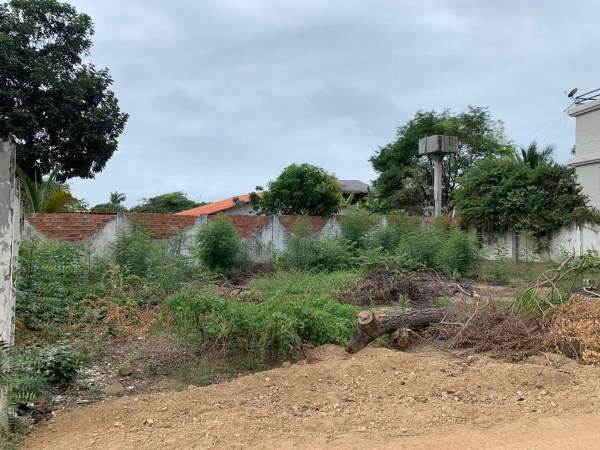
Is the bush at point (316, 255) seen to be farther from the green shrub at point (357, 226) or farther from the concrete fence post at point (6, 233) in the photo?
the concrete fence post at point (6, 233)

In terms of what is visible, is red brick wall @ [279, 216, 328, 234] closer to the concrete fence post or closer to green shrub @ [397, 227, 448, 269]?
green shrub @ [397, 227, 448, 269]

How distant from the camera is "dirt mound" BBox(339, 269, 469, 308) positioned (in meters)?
9.52

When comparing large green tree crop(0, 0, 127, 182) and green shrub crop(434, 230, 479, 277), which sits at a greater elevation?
large green tree crop(0, 0, 127, 182)

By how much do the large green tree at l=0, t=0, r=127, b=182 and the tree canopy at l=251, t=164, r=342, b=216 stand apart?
6.54m

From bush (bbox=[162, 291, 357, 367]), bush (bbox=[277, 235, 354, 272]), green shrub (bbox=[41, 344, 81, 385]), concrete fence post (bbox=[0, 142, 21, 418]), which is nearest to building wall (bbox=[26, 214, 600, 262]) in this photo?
bush (bbox=[277, 235, 354, 272])

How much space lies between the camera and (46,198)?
16.1 metres

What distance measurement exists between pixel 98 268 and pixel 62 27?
12356mm

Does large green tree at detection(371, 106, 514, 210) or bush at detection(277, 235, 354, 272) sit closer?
bush at detection(277, 235, 354, 272)

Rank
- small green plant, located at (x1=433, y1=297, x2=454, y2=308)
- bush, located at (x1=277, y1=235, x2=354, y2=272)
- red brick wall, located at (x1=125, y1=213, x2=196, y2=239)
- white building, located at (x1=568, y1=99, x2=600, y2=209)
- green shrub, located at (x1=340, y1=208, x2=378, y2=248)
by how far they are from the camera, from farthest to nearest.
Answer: white building, located at (x1=568, y1=99, x2=600, y2=209) → green shrub, located at (x1=340, y1=208, x2=378, y2=248) → red brick wall, located at (x1=125, y1=213, x2=196, y2=239) → bush, located at (x1=277, y1=235, x2=354, y2=272) → small green plant, located at (x1=433, y1=297, x2=454, y2=308)

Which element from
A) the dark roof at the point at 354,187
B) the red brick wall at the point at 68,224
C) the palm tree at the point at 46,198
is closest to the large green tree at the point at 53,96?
the palm tree at the point at 46,198

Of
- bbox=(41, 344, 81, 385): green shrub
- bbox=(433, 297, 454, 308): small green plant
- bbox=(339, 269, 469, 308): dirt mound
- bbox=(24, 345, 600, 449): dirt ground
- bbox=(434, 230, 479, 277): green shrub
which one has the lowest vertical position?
bbox=(24, 345, 600, 449): dirt ground

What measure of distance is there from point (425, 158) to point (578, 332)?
25.7 meters

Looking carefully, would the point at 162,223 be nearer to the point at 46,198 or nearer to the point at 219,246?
the point at 219,246

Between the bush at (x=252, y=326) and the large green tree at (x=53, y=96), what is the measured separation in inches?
564
